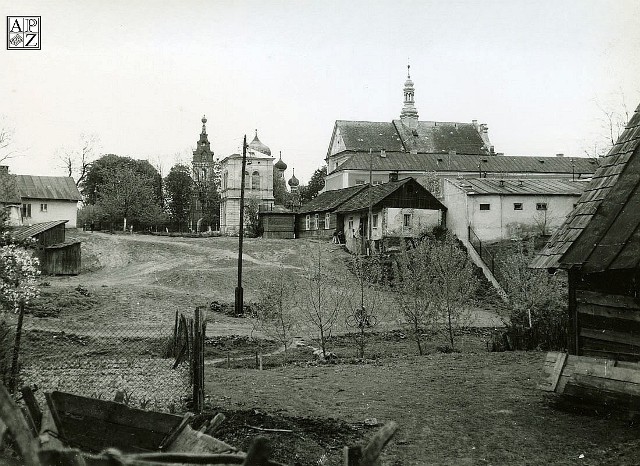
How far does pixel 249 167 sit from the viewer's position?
71438 millimetres

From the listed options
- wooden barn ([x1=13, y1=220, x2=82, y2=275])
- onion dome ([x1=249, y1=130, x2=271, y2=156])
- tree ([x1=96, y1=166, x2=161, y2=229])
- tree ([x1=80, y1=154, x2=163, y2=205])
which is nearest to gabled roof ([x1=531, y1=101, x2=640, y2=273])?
wooden barn ([x1=13, y1=220, x2=82, y2=275])

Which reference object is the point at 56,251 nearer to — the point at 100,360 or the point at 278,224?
the point at 100,360

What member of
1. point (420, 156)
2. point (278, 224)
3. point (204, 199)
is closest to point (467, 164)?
point (420, 156)

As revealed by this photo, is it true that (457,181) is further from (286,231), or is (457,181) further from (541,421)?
(541,421)

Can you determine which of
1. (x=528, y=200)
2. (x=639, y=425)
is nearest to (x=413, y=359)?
(x=639, y=425)

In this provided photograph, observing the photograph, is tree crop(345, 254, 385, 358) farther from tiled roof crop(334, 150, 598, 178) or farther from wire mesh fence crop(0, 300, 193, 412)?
tiled roof crop(334, 150, 598, 178)

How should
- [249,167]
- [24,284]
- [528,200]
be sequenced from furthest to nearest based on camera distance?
[249,167] < [528,200] < [24,284]

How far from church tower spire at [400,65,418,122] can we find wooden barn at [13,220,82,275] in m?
49.2

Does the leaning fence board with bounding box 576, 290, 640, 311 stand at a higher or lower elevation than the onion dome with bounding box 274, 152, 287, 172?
lower

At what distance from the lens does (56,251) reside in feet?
122

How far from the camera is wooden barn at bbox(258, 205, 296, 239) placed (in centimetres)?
5981

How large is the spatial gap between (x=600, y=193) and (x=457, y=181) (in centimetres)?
3781

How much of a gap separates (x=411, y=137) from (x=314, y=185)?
1709 centimetres

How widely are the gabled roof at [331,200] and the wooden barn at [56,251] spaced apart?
21818 mm
